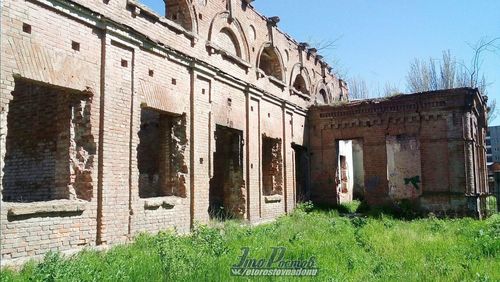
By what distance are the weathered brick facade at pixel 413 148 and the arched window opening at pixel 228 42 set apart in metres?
5.90

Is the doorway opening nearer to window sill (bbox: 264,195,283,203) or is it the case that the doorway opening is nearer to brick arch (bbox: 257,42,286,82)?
window sill (bbox: 264,195,283,203)

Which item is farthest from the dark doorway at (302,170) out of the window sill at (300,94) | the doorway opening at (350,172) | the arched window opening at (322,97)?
the arched window opening at (322,97)

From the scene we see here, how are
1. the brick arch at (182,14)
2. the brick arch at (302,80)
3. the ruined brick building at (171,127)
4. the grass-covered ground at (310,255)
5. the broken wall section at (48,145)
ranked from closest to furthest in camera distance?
the grass-covered ground at (310,255), the ruined brick building at (171,127), the broken wall section at (48,145), the brick arch at (182,14), the brick arch at (302,80)

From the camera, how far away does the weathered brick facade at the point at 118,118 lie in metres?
7.00

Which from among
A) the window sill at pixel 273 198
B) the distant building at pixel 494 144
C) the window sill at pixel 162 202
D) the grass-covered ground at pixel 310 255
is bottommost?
the grass-covered ground at pixel 310 255

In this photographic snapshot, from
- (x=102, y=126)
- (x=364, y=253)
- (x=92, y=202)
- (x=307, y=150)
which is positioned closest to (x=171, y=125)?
(x=102, y=126)

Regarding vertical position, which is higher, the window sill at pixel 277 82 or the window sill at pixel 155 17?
the window sill at pixel 155 17

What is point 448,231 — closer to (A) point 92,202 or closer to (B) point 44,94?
(A) point 92,202

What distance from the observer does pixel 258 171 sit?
14117 millimetres

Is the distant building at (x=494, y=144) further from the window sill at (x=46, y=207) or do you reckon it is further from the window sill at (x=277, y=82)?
the window sill at (x=46, y=207)

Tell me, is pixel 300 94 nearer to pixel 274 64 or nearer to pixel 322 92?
pixel 274 64

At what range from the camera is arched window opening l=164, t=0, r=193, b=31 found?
36.8 feet

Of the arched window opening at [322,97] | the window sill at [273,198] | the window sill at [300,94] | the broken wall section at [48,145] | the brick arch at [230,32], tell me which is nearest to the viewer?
the broken wall section at [48,145]

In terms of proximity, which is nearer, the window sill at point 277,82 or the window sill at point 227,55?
the window sill at point 227,55
